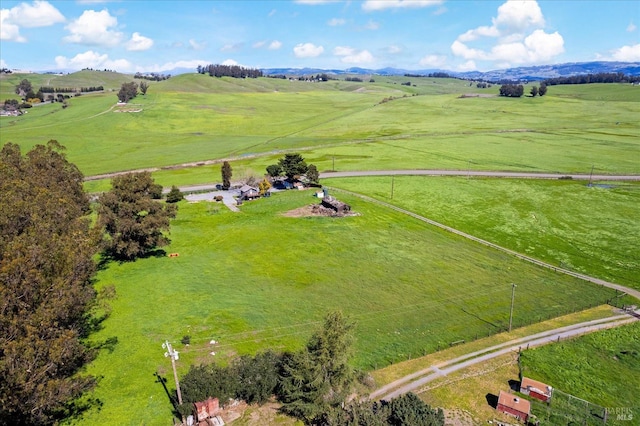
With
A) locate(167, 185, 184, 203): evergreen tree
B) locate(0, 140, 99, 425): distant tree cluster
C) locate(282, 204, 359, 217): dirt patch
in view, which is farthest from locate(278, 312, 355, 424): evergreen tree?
locate(167, 185, 184, 203): evergreen tree

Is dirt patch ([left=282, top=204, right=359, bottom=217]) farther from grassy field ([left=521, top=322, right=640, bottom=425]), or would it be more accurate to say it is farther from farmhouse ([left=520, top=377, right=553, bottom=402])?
farmhouse ([left=520, top=377, right=553, bottom=402])

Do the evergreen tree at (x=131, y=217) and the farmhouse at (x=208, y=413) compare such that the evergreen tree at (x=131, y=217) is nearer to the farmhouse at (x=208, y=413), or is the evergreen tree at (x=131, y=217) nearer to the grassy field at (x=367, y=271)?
the grassy field at (x=367, y=271)

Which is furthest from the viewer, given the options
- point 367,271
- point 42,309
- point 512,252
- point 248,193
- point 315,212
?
point 248,193

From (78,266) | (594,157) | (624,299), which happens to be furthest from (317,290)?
(594,157)

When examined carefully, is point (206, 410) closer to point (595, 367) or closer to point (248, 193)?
point (595, 367)

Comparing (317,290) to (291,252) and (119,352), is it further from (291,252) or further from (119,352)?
(119,352)

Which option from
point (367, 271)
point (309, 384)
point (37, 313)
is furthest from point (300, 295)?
point (37, 313)
